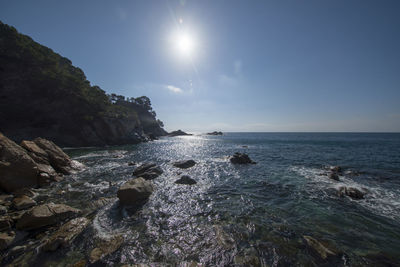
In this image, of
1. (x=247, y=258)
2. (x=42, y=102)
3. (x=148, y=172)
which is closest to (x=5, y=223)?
(x=148, y=172)

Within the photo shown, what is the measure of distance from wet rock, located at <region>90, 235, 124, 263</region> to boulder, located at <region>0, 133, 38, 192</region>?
970cm

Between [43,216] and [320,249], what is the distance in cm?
1187

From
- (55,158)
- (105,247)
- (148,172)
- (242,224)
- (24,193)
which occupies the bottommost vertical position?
(242,224)

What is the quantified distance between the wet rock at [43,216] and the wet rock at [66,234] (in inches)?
30.6

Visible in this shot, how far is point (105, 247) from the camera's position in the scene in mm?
5426

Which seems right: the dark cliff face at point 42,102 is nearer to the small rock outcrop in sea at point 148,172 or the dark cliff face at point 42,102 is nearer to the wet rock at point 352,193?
the small rock outcrop in sea at point 148,172

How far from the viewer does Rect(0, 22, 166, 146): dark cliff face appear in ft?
124

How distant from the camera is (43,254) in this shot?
16.4ft

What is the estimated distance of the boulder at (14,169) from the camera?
9453 millimetres

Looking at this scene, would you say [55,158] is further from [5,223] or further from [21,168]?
[5,223]

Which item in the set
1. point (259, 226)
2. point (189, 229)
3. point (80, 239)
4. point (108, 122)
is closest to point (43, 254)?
point (80, 239)

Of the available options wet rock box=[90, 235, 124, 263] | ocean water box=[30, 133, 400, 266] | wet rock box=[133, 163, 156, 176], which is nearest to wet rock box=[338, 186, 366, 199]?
ocean water box=[30, 133, 400, 266]

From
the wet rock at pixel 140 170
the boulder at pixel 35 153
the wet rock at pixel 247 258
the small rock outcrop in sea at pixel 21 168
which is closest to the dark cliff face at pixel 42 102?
the boulder at pixel 35 153

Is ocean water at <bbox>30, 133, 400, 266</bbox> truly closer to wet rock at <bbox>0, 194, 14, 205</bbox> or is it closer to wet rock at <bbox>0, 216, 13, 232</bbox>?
wet rock at <bbox>0, 194, 14, 205</bbox>
